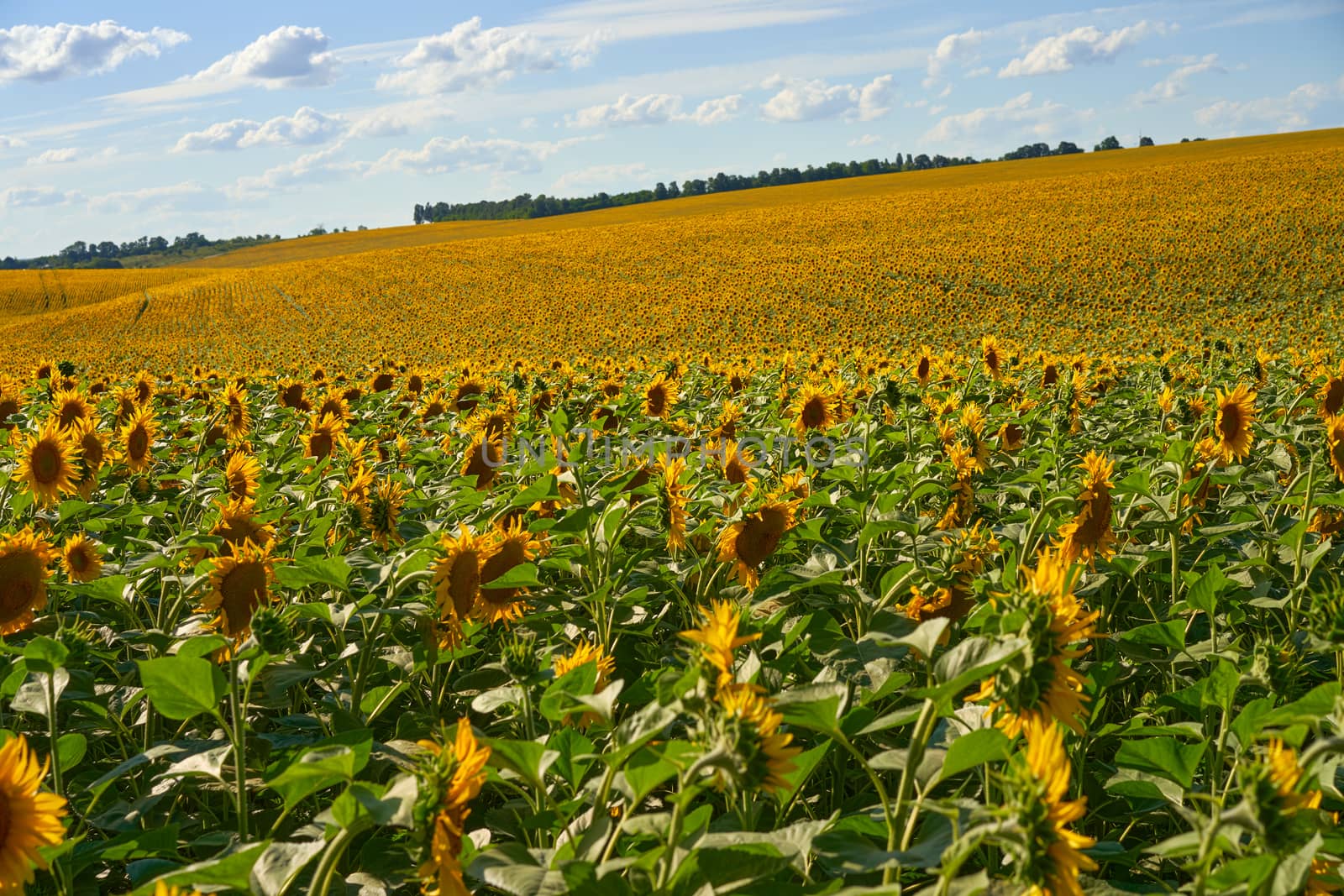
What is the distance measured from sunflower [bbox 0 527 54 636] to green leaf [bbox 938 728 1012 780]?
8.81ft

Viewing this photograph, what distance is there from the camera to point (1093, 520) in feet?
9.83

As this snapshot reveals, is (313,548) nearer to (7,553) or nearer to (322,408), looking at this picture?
(7,553)

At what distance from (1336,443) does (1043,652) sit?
291 centimetres

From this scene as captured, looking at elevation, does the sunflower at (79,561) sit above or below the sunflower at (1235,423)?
above

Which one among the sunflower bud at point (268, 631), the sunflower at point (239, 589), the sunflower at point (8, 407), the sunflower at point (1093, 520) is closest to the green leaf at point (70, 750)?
the sunflower bud at point (268, 631)

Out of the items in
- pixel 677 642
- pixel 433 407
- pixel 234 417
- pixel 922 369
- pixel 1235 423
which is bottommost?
pixel 677 642

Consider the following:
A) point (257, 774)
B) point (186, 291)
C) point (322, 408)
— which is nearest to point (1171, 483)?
point (257, 774)

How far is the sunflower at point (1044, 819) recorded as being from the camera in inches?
41.9

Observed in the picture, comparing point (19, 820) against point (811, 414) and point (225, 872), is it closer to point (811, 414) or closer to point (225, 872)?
point (225, 872)

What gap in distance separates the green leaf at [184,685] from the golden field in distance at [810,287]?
1931cm

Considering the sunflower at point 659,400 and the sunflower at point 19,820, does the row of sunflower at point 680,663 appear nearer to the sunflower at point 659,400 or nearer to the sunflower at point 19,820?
the sunflower at point 19,820

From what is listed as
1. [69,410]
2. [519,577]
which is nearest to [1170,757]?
[519,577]

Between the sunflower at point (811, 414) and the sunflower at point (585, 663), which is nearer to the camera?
the sunflower at point (585, 663)

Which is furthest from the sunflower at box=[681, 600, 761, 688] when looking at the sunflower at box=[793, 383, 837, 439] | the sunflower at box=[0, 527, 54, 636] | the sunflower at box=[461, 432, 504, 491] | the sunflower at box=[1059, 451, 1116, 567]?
the sunflower at box=[793, 383, 837, 439]
